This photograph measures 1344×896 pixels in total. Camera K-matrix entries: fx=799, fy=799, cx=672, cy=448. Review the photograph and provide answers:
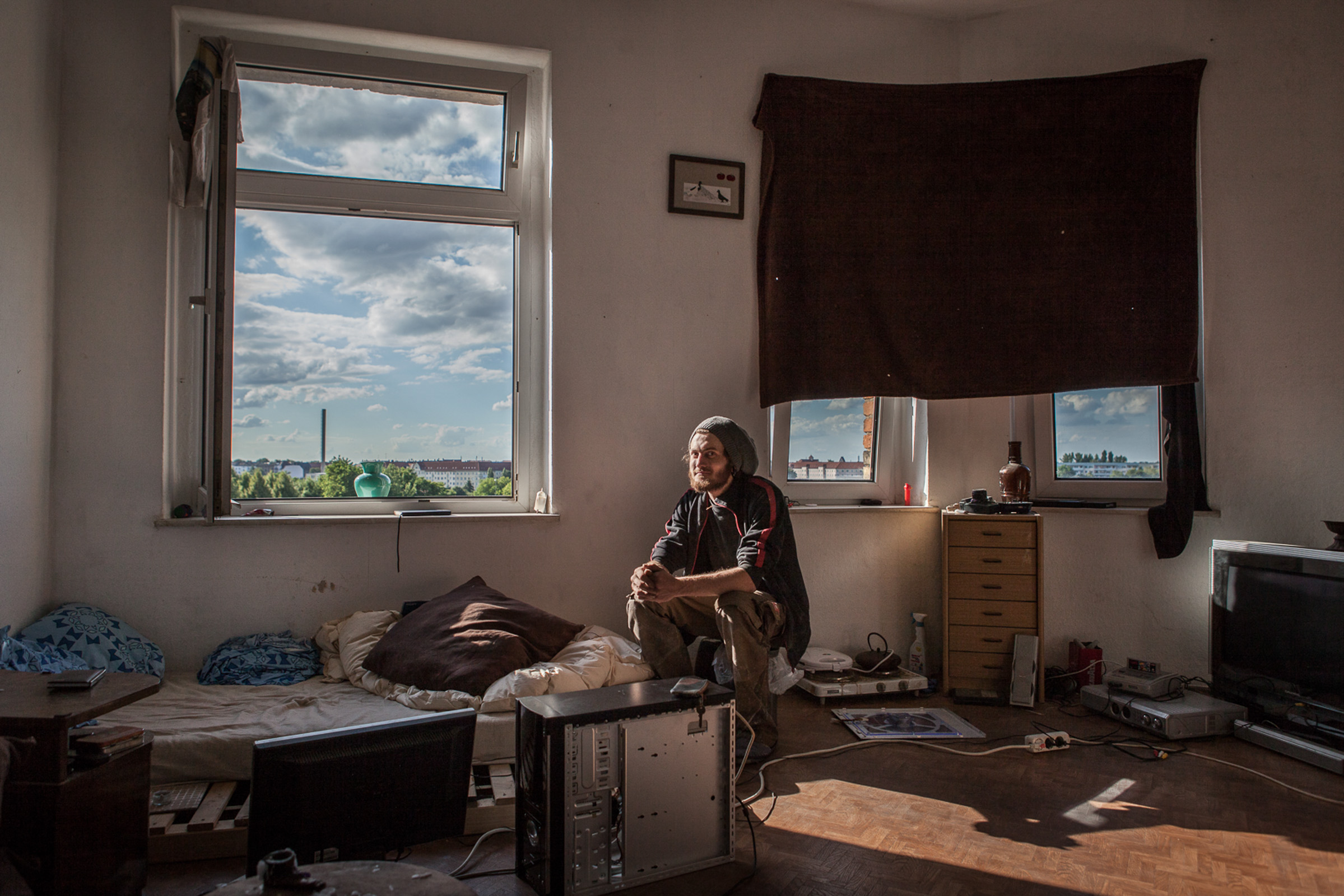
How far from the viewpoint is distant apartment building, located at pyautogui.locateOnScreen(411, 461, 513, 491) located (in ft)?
10.9

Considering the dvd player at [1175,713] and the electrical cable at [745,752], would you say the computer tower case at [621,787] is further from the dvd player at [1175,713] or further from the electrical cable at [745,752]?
the dvd player at [1175,713]

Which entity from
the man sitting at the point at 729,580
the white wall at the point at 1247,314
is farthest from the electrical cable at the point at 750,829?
the white wall at the point at 1247,314

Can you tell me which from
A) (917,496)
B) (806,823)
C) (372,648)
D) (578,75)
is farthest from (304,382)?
(917,496)

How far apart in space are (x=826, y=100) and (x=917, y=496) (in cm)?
183

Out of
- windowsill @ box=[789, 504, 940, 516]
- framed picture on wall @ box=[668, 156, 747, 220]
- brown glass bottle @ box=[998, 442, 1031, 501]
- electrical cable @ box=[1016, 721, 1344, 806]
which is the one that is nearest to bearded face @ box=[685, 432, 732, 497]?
windowsill @ box=[789, 504, 940, 516]

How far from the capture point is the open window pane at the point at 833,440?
3.74m

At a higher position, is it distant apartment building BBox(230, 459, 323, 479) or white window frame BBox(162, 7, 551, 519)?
white window frame BBox(162, 7, 551, 519)

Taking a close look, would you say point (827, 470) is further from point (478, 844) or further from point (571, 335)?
Answer: point (478, 844)

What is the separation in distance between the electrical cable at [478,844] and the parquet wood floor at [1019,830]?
0.02m

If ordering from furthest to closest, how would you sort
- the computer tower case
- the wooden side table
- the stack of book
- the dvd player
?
the dvd player
the computer tower case
the stack of book
the wooden side table

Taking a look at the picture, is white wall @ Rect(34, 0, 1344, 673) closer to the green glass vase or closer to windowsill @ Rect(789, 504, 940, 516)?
windowsill @ Rect(789, 504, 940, 516)

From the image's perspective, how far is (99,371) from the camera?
9.32 ft

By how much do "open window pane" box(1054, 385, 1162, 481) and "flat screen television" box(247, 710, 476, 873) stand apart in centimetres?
306

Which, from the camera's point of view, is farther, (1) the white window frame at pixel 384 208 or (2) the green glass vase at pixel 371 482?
(2) the green glass vase at pixel 371 482
